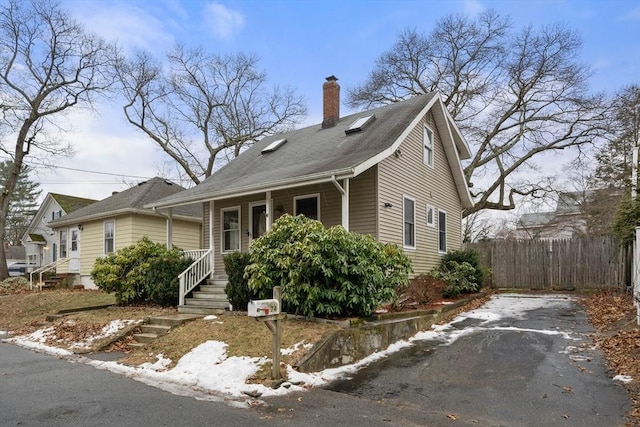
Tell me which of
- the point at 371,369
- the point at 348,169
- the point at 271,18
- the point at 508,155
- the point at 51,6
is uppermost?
the point at 51,6

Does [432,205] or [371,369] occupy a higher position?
[432,205]

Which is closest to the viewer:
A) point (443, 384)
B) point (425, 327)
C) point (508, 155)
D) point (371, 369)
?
point (443, 384)

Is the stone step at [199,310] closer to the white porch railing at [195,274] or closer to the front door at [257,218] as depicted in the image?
the white porch railing at [195,274]

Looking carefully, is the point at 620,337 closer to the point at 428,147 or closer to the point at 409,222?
the point at 409,222

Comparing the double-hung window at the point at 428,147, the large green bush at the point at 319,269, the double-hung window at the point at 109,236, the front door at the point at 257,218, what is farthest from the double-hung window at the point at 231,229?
the double-hung window at the point at 109,236

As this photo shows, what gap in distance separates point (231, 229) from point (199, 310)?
410cm

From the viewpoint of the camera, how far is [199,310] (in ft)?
33.1

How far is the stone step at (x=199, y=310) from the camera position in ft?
31.8

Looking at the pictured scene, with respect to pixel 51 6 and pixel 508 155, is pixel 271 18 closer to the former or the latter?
pixel 51 6

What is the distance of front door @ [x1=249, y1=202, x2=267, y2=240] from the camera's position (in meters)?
12.9

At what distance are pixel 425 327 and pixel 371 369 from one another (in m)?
2.86

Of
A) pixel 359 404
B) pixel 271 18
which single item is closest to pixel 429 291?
pixel 359 404

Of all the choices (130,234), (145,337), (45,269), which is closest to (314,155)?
(145,337)

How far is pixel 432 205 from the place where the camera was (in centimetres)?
1443
